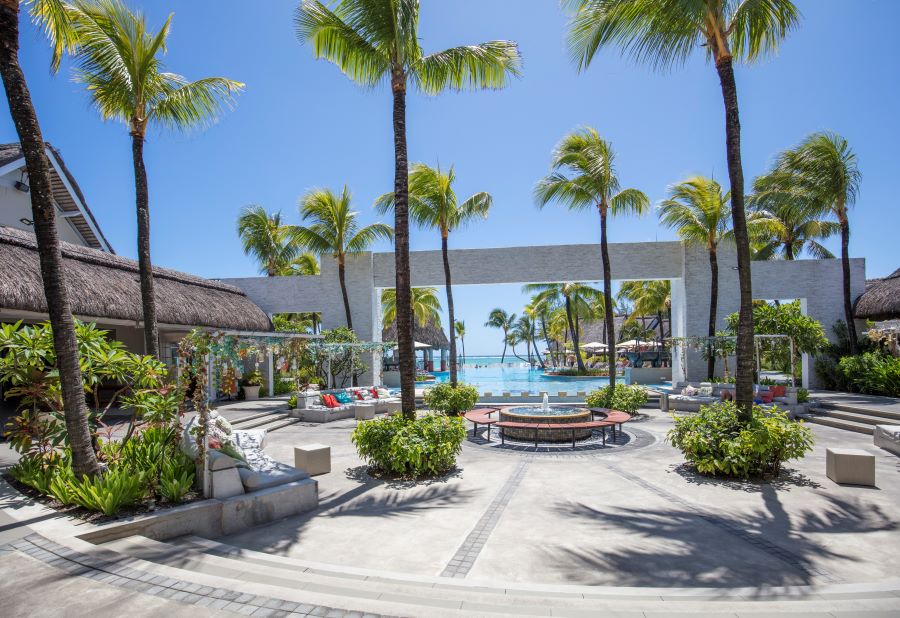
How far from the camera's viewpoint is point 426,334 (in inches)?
1419

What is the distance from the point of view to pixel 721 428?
7855 millimetres

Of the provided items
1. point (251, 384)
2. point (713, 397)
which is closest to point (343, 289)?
point (251, 384)

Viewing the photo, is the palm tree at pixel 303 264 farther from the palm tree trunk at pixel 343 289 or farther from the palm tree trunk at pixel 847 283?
the palm tree trunk at pixel 847 283

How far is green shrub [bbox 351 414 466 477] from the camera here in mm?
7723

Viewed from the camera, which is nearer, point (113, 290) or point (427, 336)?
point (113, 290)

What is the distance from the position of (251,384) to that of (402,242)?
14153 millimetres

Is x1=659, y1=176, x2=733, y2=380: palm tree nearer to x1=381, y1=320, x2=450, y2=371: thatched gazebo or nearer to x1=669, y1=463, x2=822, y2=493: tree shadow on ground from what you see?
x1=669, y1=463, x2=822, y2=493: tree shadow on ground

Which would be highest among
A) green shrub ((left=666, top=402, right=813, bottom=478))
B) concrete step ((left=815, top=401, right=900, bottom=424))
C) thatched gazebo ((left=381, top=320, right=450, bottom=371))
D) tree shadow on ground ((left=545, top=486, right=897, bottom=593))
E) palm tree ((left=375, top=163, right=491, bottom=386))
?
palm tree ((left=375, top=163, right=491, bottom=386))

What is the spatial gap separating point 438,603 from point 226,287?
811 inches

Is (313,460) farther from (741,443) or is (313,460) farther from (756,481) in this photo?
(756,481)

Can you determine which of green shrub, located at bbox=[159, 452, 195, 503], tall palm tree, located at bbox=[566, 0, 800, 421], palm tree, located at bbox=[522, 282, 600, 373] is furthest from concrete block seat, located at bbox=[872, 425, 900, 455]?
palm tree, located at bbox=[522, 282, 600, 373]

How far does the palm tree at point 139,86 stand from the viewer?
8477 millimetres

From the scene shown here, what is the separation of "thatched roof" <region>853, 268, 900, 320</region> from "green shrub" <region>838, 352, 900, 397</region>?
178cm

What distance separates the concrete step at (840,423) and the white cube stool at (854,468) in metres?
5.41
